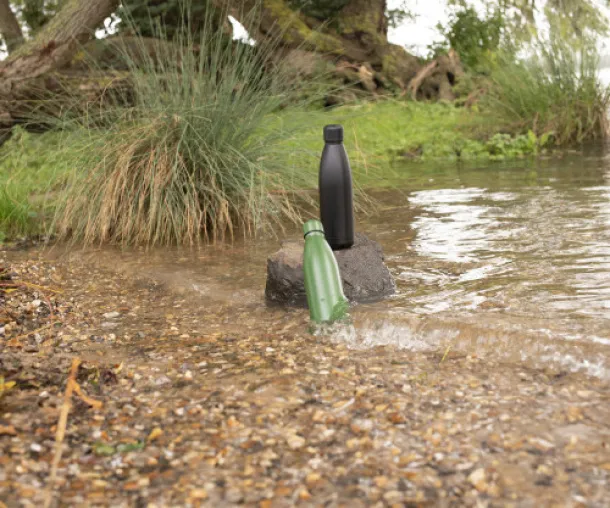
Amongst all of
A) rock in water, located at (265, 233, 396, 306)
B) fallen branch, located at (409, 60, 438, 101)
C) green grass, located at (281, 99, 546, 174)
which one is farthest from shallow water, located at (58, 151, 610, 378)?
fallen branch, located at (409, 60, 438, 101)

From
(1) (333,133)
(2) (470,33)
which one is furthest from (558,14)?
(1) (333,133)

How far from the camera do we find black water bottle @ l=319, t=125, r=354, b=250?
376 cm

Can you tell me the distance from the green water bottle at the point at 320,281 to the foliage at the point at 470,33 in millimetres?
12236

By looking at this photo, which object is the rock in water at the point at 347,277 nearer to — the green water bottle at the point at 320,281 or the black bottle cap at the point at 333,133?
the green water bottle at the point at 320,281

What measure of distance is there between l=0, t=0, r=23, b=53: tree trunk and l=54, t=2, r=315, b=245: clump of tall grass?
26.8 feet

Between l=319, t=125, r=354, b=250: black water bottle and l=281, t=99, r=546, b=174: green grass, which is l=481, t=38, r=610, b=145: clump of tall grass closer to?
l=281, t=99, r=546, b=174: green grass

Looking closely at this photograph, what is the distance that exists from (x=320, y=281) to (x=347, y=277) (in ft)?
1.32

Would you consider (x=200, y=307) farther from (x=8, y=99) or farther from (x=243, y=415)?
(x=8, y=99)

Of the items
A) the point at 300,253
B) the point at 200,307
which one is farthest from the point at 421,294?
the point at 200,307

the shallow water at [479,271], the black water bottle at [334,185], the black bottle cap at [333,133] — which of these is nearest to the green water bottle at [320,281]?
the shallow water at [479,271]

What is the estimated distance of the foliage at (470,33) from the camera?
15.0 m

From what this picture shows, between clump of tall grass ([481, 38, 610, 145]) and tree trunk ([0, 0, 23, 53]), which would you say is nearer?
clump of tall grass ([481, 38, 610, 145])

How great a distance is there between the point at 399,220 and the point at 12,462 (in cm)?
403

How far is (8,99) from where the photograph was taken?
9.54 metres
